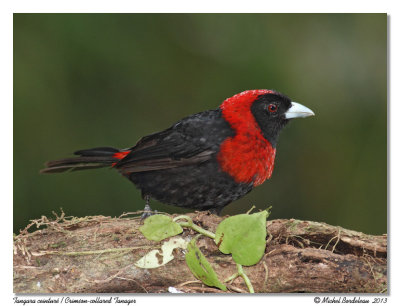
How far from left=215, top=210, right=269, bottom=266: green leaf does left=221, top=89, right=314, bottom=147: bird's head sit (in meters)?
1.16

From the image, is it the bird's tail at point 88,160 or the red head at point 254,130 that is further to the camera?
the bird's tail at point 88,160

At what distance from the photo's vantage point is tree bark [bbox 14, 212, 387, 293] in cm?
313

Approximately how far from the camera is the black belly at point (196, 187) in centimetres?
380

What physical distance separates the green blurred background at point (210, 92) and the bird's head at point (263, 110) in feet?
1.86

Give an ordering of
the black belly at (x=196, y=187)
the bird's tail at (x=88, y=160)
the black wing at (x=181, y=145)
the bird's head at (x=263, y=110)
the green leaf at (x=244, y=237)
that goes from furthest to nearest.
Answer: the bird's tail at (x=88, y=160), the bird's head at (x=263, y=110), the black wing at (x=181, y=145), the black belly at (x=196, y=187), the green leaf at (x=244, y=237)

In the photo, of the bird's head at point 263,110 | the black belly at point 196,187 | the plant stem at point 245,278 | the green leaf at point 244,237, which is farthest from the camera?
the bird's head at point 263,110

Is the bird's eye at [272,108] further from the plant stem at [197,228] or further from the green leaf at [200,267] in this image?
the green leaf at [200,267]

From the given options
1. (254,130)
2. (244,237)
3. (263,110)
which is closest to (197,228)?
(244,237)

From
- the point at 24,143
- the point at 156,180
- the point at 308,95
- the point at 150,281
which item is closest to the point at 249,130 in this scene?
the point at 156,180

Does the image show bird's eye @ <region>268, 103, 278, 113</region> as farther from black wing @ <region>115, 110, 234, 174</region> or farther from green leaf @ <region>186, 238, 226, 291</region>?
green leaf @ <region>186, 238, 226, 291</region>

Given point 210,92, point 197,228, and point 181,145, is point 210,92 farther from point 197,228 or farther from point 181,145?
point 197,228

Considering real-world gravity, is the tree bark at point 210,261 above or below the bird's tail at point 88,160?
below

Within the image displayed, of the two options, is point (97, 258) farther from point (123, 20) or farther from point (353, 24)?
point (353, 24)

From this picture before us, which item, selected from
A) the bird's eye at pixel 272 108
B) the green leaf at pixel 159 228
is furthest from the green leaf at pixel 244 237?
the bird's eye at pixel 272 108
